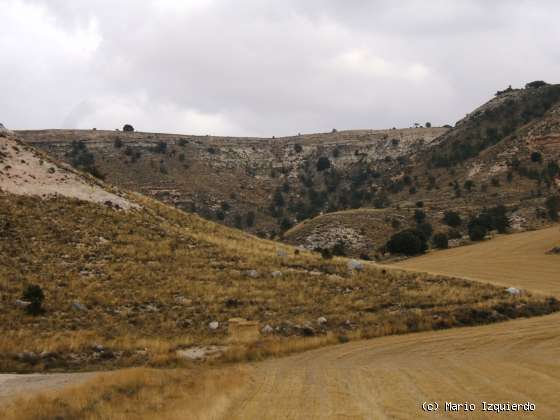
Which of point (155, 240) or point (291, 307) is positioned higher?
point (155, 240)

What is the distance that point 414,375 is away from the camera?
48.1 ft

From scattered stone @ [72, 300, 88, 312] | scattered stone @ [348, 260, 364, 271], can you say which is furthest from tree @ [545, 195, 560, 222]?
scattered stone @ [72, 300, 88, 312]

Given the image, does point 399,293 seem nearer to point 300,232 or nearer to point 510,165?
point 300,232

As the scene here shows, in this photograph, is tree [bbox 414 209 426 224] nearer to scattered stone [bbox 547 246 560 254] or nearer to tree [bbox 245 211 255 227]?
scattered stone [bbox 547 246 560 254]

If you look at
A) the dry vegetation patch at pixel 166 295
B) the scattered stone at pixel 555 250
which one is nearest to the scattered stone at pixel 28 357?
the dry vegetation patch at pixel 166 295

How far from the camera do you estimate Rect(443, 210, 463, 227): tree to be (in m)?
67.9

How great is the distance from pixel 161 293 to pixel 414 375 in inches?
562

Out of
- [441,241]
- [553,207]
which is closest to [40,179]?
[441,241]

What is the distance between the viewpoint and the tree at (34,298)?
71.5 feet

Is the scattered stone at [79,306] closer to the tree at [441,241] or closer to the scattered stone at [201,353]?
the scattered stone at [201,353]

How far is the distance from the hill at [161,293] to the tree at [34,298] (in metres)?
0.21

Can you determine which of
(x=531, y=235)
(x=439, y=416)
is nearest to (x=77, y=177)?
Answer: (x=439, y=416)

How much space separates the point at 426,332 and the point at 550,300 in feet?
27.8

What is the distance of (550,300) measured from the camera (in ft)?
87.0
